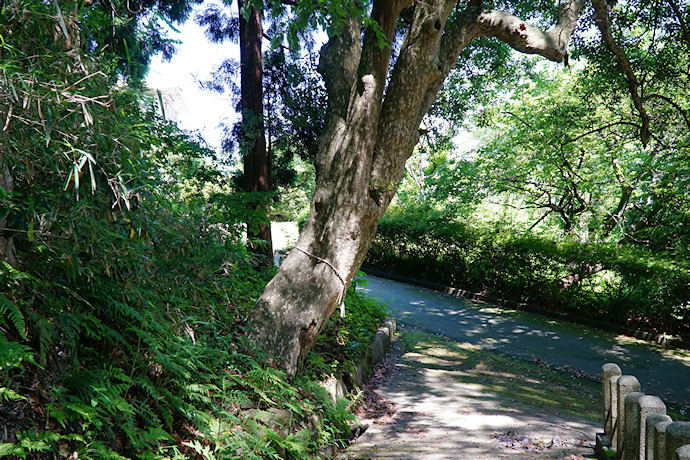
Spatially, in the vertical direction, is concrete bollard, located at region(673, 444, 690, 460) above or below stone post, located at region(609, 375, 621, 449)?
above

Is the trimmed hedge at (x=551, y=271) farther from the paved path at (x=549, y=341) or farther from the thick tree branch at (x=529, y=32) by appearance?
the thick tree branch at (x=529, y=32)

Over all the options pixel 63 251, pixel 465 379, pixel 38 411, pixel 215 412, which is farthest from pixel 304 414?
pixel 465 379

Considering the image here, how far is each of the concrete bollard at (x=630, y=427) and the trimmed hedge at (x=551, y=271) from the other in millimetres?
8556

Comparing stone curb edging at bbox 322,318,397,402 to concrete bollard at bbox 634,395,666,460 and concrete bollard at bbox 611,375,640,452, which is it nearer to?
concrete bollard at bbox 611,375,640,452

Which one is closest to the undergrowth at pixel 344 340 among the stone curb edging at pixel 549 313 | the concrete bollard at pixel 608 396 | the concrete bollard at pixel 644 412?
the concrete bollard at pixel 608 396

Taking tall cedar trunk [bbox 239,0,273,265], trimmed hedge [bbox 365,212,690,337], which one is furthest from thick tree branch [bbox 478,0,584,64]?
trimmed hedge [bbox 365,212,690,337]

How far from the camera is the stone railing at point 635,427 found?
2.61 m

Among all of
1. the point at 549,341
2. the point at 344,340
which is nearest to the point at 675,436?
the point at 344,340

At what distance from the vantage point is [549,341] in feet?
33.3

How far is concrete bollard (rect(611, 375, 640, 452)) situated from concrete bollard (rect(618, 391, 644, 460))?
34 mm

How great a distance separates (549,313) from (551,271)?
3.91 feet

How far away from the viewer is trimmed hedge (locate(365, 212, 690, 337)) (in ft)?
34.3

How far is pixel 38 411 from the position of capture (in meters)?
2.11

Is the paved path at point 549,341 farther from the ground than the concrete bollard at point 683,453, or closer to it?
closer to it
